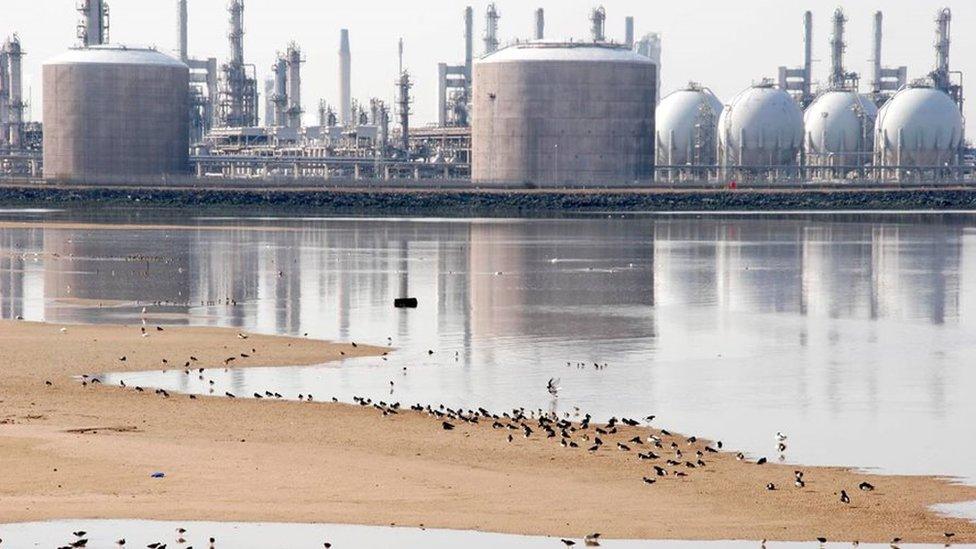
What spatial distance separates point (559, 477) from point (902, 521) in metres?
4.21

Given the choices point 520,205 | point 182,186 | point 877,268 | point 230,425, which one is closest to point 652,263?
point 877,268

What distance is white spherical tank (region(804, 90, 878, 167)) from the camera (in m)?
136

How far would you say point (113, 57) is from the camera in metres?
132

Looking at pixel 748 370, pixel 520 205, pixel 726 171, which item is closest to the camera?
pixel 748 370

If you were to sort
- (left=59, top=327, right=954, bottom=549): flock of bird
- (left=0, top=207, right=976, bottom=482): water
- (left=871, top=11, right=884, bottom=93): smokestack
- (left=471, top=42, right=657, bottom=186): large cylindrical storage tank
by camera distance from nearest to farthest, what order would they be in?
(left=59, top=327, right=954, bottom=549): flock of bird
(left=0, top=207, right=976, bottom=482): water
(left=471, top=42, right=657, bottom=186): large cylindrical storage tank
(left=871, top=11, right=884, bottom=93): smokestack

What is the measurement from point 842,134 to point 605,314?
3732 inches

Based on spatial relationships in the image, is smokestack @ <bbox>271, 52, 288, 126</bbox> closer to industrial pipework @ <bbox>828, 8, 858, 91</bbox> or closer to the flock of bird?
industrial pipework @ <bbox>828, 8, 858, 91</bbox>

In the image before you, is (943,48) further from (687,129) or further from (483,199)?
(483,199)

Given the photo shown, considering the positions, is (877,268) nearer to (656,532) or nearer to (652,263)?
(652,263)

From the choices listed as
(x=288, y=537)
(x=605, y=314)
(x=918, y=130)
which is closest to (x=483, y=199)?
(x=918, y=130)

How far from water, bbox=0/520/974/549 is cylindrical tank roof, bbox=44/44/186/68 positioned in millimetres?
115255

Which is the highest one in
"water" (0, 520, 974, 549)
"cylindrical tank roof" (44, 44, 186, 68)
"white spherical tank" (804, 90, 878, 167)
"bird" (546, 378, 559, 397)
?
"cylindrical tank roof" (44, 44, 186, 68)

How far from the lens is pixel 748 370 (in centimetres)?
3391

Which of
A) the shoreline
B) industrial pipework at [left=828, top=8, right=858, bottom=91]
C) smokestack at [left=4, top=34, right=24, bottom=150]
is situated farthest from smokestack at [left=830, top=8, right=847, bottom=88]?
smokestack at [left=4, top=34, right=24, bottom=150]
